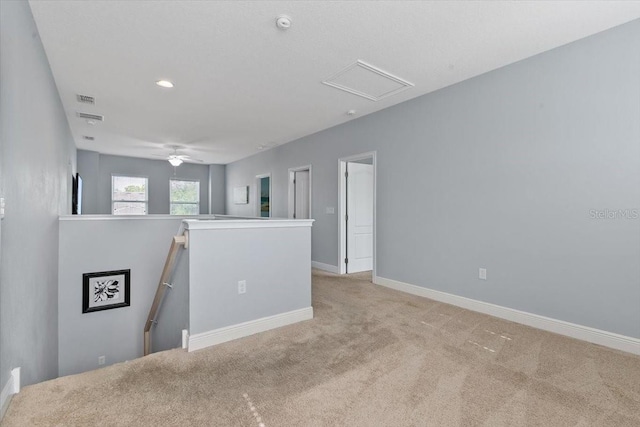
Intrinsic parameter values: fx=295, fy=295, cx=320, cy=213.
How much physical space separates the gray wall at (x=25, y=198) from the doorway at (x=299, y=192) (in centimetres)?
404

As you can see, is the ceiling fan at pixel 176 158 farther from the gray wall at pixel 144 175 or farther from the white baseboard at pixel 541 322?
the white baseboard at pixel 541 322

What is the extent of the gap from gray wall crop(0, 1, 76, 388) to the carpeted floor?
0.51 meters

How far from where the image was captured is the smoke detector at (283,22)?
2333 mm

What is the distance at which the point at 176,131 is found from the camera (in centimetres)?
572

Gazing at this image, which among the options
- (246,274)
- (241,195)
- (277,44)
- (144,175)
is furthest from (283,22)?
(144,175)

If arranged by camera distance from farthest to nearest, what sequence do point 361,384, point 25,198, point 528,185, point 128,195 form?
point 128,195
point 528,185
point 25,198
point 361,384

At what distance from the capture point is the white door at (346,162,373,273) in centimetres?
530

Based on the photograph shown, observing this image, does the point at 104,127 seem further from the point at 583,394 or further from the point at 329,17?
the point at 583,394

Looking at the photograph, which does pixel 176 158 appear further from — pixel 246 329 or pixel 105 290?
pixel 246 329

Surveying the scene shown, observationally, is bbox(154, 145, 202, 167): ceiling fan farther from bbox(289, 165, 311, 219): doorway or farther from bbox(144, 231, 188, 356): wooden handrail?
bbox(144, 231, 188, 356): wooden handrail

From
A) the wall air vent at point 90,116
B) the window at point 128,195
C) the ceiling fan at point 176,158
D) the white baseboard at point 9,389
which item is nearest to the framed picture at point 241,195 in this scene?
the ceiling fan at point 176,158

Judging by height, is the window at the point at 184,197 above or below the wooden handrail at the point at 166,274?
above

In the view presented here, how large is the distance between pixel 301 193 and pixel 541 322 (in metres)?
4.64

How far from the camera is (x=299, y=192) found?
647 centimetres
